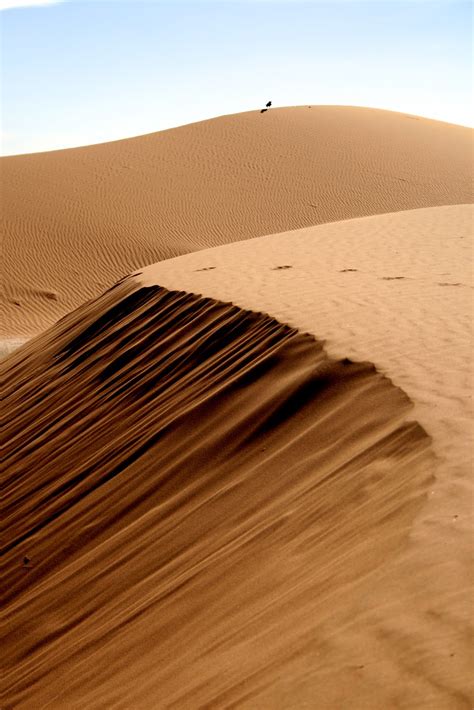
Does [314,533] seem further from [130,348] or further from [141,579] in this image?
[130,348]

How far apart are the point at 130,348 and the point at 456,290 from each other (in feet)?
9.68

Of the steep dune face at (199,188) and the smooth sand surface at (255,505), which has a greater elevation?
the steep dune face at (199,188)

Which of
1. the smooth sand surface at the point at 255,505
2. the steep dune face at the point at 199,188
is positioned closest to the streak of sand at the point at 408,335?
the smooth sand surface at the point at 255,505

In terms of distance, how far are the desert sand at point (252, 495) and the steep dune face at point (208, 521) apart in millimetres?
13

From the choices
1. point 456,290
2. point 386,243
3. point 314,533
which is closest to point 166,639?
point 314,533

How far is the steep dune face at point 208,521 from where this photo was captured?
10.2 ft

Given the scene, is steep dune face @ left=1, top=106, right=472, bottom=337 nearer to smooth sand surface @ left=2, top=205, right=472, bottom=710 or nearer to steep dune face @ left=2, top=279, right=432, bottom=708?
smooth sand surface @ left=2, top=205, right=472, bottom=710

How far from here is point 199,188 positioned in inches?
1366

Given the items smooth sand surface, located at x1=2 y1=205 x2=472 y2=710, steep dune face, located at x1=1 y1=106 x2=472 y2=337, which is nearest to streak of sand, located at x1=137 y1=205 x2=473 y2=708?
smooth sand surface, located at x1=2 y1=205 x2=472 y2=710

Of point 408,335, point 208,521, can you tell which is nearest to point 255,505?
point 208,521

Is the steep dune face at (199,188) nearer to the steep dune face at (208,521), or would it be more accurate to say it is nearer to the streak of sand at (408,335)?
the streak of sand at (408,335)

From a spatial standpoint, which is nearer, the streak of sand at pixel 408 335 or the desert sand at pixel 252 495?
the streak of sand at pixel 408 335

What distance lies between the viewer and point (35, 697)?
4.13 meters

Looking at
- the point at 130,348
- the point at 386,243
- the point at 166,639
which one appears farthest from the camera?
the point at 386,243
